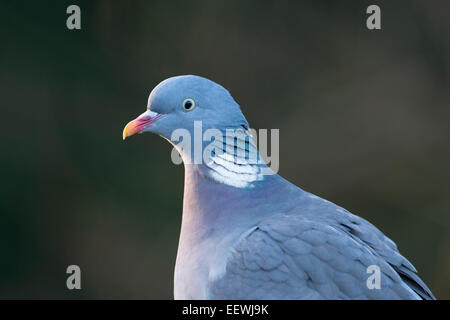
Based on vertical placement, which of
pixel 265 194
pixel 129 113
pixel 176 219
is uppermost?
pixel 129 113

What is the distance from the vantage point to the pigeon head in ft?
6.44

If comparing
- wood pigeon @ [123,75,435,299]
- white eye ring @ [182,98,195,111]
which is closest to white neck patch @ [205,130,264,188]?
wood pigeon @ [123,75,435,299]

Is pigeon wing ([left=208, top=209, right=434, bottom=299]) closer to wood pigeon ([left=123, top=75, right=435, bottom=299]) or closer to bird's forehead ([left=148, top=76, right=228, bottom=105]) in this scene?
wood pigeon ([left=123, top=75, right=435, bottom=299])

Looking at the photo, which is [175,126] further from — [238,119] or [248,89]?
[248,89]

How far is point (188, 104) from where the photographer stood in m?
1.98

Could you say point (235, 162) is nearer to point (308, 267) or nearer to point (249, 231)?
point (249, 231)

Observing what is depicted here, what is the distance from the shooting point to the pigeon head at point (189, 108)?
6.44 feet

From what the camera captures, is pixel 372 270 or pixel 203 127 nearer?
pixel 372 270

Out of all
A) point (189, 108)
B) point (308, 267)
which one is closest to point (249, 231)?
point (308, 267)

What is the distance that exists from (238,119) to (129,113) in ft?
8.86

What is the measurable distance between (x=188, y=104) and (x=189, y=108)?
0.04 feet

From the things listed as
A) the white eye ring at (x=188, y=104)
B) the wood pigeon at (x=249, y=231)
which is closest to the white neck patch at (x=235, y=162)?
the wood pigeon at (x=249, y=231)

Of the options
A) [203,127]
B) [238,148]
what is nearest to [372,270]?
[238,148]
